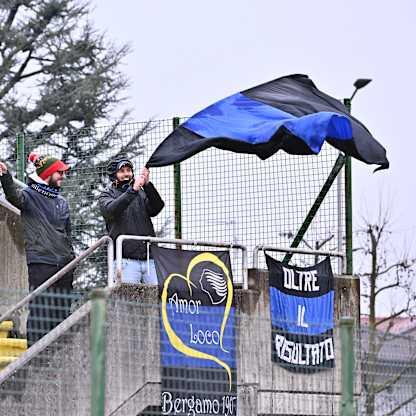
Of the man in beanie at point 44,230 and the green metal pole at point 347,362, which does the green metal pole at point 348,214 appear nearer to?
the man in beanie at point 44,230

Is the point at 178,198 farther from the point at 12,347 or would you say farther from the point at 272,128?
the point at 12,347

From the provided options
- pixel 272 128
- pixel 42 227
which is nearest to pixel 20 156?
pixel 42 227

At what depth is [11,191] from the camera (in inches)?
499

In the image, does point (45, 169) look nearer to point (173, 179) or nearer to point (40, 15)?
point (173, 179)

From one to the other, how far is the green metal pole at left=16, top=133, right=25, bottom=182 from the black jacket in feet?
8.87

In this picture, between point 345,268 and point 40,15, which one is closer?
point 345,268

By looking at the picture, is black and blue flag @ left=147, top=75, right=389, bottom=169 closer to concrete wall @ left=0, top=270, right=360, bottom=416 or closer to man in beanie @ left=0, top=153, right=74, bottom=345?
man in beanie @ left=0, top=153, right=74, bottom=345

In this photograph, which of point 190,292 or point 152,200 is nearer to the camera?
point 190,292

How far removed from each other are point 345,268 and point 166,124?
2410 mm

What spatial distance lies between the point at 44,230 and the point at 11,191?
468 mm

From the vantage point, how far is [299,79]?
15.7m

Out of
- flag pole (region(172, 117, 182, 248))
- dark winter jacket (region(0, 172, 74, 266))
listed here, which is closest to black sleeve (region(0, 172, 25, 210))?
dark winter jacket (region(0, 172, 74, 266))

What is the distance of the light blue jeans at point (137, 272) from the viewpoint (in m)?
12.9

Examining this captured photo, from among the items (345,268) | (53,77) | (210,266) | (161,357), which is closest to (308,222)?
(345,268)
